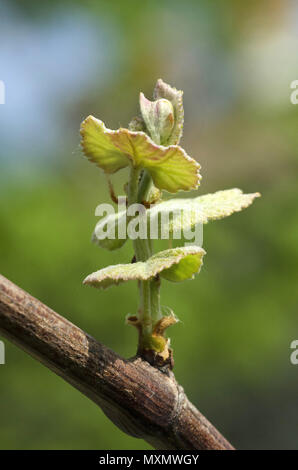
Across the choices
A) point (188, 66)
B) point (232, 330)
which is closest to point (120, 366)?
point (232, 330)

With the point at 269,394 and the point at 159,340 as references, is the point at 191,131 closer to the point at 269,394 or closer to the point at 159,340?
the point at 269,394

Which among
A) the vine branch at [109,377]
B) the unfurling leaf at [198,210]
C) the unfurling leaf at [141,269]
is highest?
the unfurling leaf at [198,210]

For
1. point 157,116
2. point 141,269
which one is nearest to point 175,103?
point 157,116

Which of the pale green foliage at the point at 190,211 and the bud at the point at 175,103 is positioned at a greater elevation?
the bud at the point at 175,103

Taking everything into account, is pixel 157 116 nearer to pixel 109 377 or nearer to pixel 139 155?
pixel 139 155

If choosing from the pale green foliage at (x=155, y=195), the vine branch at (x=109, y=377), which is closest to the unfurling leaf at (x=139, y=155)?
the pale green foliage at (x=155, y=195)

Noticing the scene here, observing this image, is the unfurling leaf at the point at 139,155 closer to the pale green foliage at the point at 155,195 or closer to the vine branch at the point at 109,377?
the pale green foliage at the point at 155,195

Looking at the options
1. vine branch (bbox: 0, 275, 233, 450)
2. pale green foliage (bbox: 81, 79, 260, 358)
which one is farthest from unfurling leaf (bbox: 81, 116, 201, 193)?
vine branch (bbox: 0, 275, 233, 450)

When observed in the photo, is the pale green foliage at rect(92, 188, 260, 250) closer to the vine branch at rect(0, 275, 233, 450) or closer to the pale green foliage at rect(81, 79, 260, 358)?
the pale green foliage at rect(81, 79, 260, 358)
